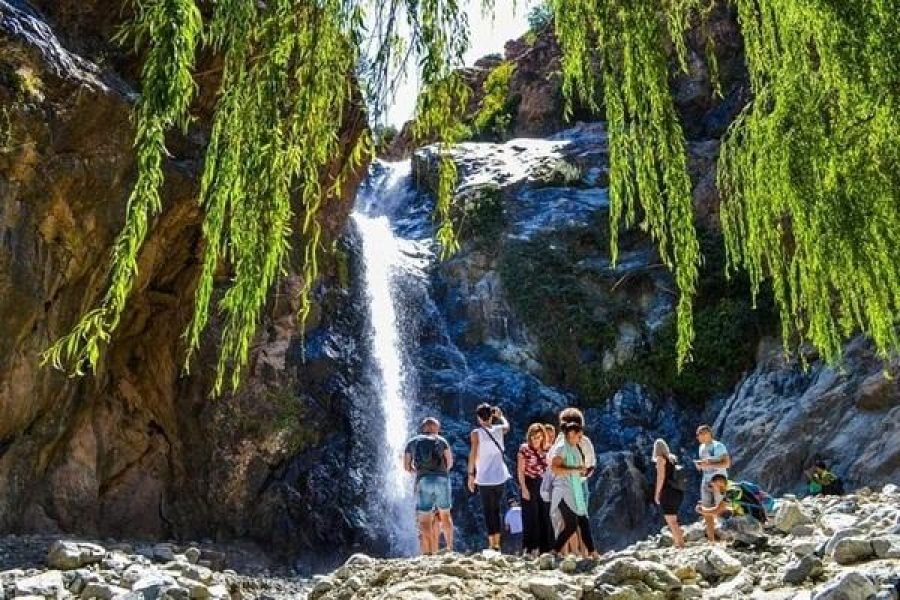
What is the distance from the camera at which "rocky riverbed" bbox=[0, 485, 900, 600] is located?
4.77 metres

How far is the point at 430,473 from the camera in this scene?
7801mm

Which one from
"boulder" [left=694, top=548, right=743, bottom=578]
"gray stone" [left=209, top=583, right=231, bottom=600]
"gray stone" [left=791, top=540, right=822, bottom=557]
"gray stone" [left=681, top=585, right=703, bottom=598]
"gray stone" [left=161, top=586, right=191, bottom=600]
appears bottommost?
"gray stone" [left=209, top=583, right=231, bottom=600]

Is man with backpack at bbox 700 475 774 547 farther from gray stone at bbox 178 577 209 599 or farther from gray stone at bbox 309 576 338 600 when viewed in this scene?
gray stone at bbox 178 577 209 599

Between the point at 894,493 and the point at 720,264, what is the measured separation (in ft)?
38.1

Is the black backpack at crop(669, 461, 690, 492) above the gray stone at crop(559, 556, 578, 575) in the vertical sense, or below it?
above

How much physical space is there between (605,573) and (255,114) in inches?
150

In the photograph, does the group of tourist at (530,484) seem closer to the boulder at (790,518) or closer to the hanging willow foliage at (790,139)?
the boulder at (790,518)

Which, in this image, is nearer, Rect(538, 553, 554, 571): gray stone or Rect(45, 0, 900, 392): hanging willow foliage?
Rect(45, 0, 900, 392): hanging willow foliage

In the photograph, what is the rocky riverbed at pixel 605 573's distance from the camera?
15.6 feet

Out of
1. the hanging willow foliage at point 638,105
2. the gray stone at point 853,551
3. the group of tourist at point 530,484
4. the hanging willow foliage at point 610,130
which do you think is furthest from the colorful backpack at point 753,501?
the hanging willow foliage at point 638,105

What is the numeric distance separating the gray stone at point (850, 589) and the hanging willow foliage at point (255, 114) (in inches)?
112

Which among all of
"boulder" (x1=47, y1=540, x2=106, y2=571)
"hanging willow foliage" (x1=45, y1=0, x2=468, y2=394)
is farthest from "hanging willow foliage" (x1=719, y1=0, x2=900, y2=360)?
"boulder" (x1=47, y1=540, x2=106, y2=571)

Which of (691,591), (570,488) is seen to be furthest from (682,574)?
(570,488)

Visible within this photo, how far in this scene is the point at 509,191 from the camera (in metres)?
23.9
